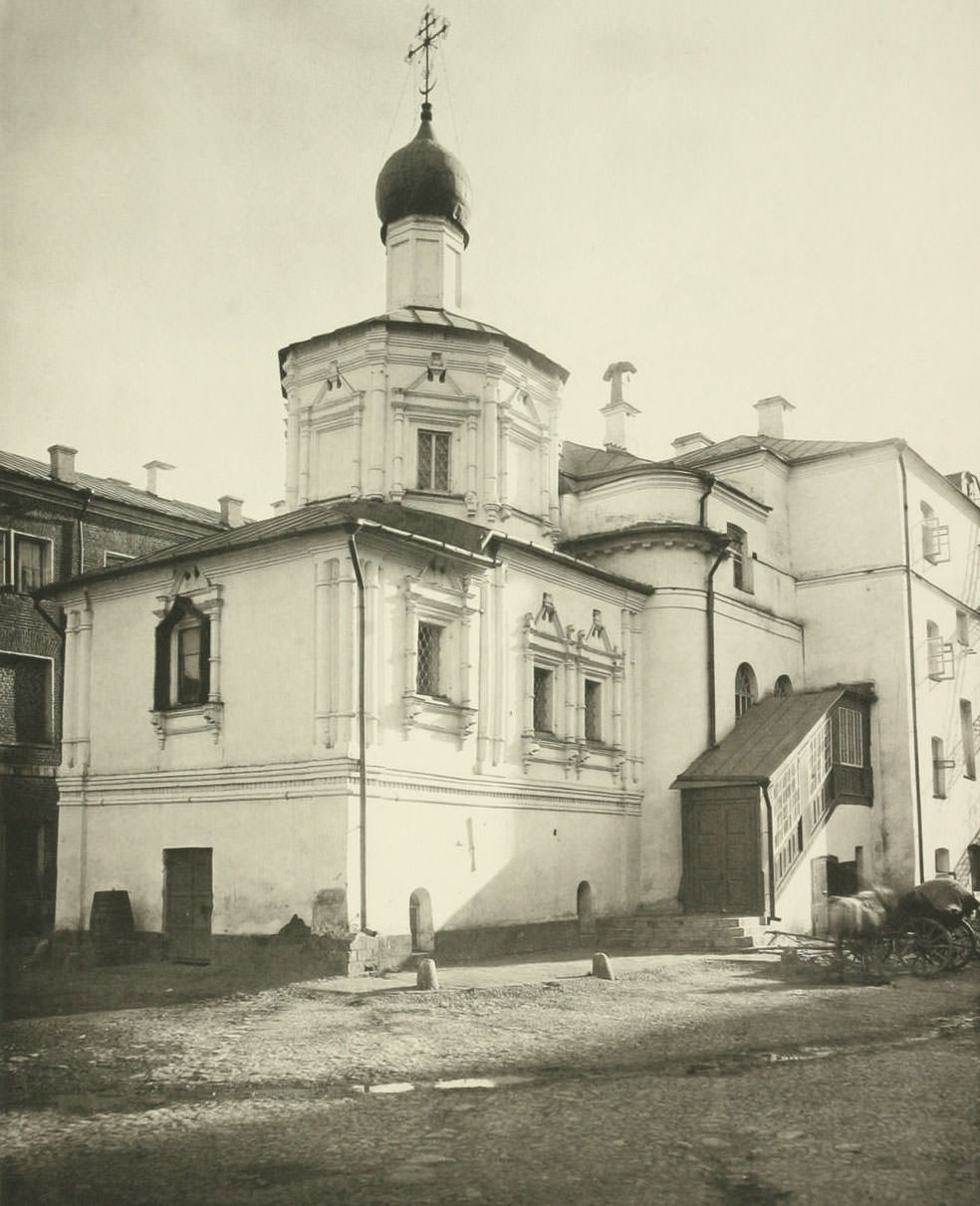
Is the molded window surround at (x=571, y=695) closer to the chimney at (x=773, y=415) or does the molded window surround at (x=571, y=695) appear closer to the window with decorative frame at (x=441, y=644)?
the window with decorative frame at (x=441, y=644)

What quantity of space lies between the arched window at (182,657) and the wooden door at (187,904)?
7.69ft

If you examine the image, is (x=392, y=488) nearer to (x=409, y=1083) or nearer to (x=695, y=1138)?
(x=409, y=1083)

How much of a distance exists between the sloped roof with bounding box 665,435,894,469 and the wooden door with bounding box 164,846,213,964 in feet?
47.2

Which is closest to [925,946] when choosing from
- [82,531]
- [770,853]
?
[770,853]

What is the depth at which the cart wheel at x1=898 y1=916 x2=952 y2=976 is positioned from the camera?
55.9ft

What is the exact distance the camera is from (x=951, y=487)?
31.7 m

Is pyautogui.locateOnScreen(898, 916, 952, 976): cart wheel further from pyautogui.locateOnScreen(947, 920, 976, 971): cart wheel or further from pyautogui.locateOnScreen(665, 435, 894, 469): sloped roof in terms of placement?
pyautogui.locateOnScreen(665, 435, 894, 469): sloped roof

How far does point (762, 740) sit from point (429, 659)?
7.73 meters

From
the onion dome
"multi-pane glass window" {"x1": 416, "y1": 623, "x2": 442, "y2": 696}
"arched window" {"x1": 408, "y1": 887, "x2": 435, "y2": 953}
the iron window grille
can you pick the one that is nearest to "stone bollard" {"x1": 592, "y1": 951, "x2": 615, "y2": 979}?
"arched window" {"x1": 408, "y1": 887, "x2": 435, "y2": 953}

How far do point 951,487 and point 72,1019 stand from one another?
83.3 feet

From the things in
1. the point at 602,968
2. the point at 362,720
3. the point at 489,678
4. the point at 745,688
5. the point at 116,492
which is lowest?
the point at 602,968

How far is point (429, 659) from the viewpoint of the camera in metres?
20.0

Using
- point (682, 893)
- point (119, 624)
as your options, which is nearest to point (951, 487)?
point (682, 893)

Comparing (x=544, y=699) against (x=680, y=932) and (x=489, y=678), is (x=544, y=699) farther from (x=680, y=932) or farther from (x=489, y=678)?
(x=680, y=932)
